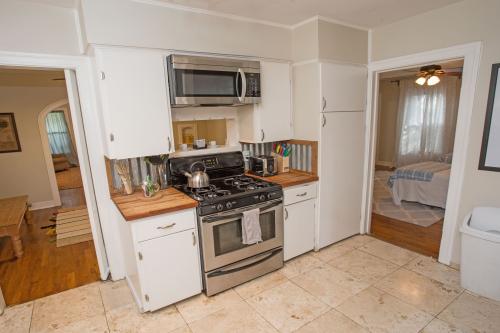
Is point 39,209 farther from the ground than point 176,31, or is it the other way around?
point 176,31

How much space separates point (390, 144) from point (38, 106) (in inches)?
324

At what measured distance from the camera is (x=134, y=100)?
212 centimetres

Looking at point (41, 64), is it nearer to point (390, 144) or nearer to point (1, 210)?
point (1, 210)

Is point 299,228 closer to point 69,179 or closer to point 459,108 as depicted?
point 459,108

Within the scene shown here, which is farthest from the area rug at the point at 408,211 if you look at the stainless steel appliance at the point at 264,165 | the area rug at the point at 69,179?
the area rug at the point at 69,179

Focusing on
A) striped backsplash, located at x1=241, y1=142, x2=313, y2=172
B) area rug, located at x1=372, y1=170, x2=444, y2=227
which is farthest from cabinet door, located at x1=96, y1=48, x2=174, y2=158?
area rug, located at x1=372, y1=170, x2=444, y2=227

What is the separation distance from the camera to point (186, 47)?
234 centimetres

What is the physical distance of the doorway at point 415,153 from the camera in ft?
11.9

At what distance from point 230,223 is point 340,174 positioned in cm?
146

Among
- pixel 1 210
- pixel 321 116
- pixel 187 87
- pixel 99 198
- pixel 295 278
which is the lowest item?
pixel 295 278

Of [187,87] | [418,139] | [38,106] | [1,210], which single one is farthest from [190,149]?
[418,139]

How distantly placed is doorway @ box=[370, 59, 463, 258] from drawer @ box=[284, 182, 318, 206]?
125 cm

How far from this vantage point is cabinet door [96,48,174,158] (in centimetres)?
201

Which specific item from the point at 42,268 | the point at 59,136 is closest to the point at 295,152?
the point at 42,268
